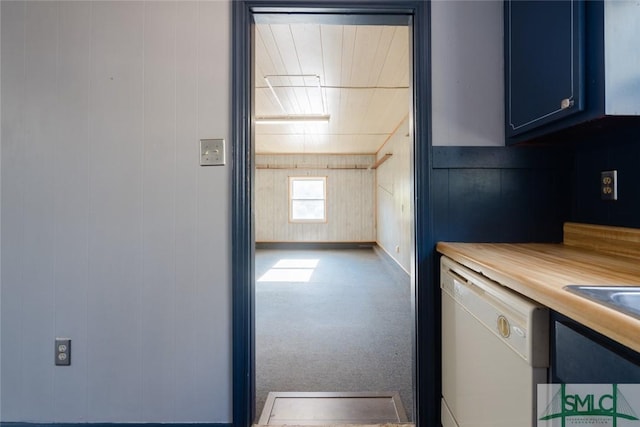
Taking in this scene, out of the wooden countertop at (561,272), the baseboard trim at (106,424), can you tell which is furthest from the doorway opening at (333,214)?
the wooden countertop at (561,272)

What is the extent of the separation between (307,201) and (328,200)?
1.82ft

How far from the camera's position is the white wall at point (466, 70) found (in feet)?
4.66

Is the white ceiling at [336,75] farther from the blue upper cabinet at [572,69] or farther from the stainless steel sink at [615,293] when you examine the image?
the stainless steel sink at [615,293]

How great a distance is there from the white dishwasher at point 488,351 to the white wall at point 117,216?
37.5 inches

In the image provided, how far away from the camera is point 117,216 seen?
142 centimetres

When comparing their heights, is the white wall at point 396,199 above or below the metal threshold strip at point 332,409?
above

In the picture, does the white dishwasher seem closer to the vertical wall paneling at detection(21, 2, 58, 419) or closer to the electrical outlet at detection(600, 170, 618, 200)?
the electrical outlet at detection(600, 170, 618, 200)

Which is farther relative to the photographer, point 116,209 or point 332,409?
point 332,409

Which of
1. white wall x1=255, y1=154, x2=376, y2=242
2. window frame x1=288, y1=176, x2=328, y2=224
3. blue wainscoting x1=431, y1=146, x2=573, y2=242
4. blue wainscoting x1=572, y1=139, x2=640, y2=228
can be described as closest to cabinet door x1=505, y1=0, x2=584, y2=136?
blue wainscoting x1=431, y1=146, x2=573, y2=242

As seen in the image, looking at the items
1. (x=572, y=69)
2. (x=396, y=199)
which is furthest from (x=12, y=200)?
(x=396, y=199)

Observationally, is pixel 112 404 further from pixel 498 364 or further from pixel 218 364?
pixel 498 364

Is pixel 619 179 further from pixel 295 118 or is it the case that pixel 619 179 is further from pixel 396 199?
pixel 396 199

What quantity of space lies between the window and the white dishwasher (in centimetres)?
678

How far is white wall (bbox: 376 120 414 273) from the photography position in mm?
4477
